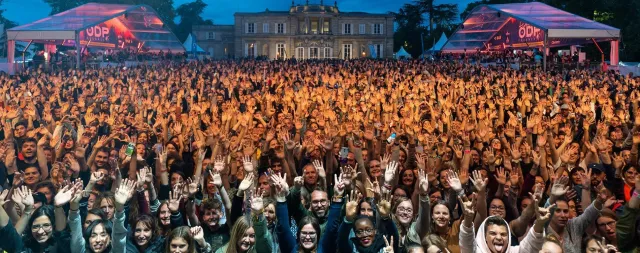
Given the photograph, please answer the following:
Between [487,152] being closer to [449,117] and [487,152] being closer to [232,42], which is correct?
[449,117]

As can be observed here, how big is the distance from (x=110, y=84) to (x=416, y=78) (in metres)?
7.68

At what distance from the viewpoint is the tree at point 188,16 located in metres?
85.5

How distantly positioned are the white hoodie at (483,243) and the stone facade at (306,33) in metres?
73.9

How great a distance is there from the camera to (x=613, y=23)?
133 feet

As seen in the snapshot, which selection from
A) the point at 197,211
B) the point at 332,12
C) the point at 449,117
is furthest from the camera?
the point at 332,12

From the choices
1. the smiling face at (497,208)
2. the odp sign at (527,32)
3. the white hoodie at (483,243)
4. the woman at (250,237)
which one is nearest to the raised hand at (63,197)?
the woman at (250,237)

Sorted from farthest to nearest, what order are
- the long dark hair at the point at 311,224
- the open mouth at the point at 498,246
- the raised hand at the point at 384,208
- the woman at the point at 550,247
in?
the raised hand at the point at 384,208
the long dark hair at the point at 311,224
the open mouth at the point at 498,246
the woman at the point at 550,247

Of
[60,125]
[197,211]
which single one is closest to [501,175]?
[197,211]

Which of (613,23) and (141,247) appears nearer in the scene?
(141,247)

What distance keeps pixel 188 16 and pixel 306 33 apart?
57.4 ft

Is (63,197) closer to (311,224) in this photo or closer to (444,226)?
(311,224)

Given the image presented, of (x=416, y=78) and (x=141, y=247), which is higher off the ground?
(x=416, y=78)

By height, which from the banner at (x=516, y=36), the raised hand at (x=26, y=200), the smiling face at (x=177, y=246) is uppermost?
the banner at (x=516, y=36)

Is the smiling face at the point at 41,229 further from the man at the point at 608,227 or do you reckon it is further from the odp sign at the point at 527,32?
the odp sign at the point at 527,32
